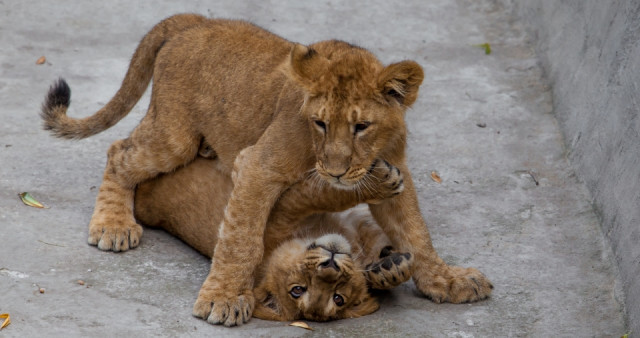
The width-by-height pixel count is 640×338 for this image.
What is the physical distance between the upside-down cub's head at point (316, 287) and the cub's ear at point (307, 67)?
104 centimetres

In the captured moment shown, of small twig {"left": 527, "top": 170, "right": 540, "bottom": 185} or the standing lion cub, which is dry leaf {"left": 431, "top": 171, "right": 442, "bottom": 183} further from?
the standing lion cub

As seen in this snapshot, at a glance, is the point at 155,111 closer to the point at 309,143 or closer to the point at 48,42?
the point at 309,143

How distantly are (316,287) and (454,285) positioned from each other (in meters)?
0.91

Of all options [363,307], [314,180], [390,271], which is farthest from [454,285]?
[314,180]

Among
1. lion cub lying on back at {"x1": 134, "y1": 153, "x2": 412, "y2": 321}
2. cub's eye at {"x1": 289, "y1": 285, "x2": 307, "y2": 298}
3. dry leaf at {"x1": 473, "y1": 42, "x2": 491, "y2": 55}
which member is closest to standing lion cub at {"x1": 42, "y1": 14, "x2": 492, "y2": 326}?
lion cub lying on back at {"x1": 134, "y1": 153, "x2": 412, "y2": 321}

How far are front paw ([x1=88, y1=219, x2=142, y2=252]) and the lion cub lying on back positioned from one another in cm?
33

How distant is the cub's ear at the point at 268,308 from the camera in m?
5.62

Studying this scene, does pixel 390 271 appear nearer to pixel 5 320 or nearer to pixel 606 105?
pixel 5 320

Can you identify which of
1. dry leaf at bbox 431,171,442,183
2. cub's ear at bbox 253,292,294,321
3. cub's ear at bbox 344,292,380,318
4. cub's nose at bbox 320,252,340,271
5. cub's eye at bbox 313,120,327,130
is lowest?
cub's ear at bbox 253,292,294,321

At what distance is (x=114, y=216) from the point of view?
6.53 m

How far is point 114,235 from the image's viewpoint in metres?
6.29

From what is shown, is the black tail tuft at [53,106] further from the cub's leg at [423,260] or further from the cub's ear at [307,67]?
the cub's leg at [423,260]

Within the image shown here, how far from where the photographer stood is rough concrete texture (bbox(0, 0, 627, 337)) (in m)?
5.43

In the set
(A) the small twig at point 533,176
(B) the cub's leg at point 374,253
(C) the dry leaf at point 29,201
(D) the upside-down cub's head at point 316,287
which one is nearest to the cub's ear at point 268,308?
(D) the upside-down cub's head at point 316,287
